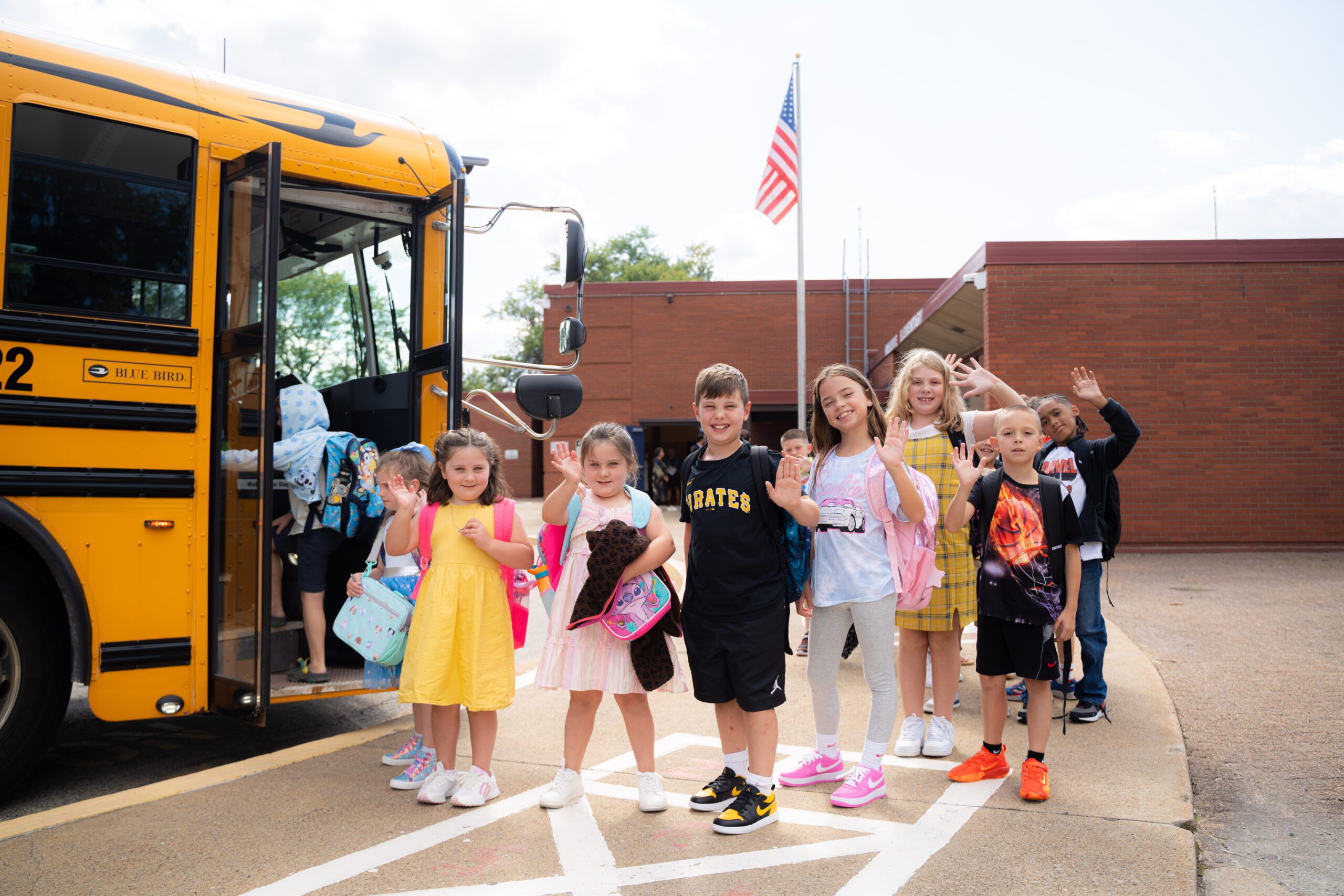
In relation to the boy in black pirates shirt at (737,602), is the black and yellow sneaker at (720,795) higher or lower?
lower

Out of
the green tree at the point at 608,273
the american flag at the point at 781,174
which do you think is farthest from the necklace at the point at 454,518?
the green tree at the point at 608,273

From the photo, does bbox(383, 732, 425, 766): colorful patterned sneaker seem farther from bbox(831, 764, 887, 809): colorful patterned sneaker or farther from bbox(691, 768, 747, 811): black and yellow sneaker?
bbox(831, 764, 887, 809): colorful patterned sneaker

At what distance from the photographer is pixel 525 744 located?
4.75 meters

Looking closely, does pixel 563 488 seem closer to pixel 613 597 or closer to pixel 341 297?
pixel 613 597

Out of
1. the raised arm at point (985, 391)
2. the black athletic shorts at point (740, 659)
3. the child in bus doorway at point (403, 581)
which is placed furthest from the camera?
the raised arm at point (985, 391)

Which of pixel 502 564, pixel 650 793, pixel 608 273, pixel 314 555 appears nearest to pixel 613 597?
pixel 502 564

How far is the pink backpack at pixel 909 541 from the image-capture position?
3.84 m

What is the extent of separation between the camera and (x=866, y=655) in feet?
12.5

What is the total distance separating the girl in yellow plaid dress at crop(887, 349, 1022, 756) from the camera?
176 inches

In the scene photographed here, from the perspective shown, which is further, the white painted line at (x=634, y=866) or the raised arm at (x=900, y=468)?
the raised arm at (x=900, y=468)

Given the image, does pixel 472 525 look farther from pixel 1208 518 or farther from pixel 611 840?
pixel 1208 518

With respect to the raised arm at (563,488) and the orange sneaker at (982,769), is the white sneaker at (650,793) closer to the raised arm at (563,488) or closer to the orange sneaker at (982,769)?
the raised arm at (563,488)

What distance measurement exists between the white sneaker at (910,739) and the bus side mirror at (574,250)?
116 inches

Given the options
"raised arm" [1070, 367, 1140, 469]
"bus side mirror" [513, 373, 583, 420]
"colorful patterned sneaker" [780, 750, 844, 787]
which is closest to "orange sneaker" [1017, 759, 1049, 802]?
"colorful patterned sneaker" [780, 750, 844, 787]
